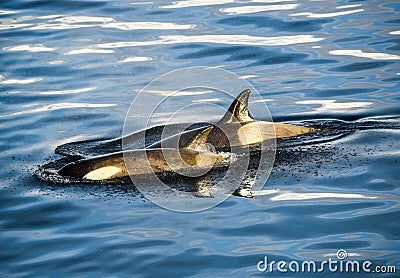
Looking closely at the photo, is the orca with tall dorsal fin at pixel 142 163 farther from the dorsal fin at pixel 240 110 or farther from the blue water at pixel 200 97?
the dorsal fin at pixel 240 110

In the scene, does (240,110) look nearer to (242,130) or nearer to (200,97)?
(242,130)

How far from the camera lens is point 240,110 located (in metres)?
8.39

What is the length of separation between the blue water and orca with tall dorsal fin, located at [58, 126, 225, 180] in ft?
0.71

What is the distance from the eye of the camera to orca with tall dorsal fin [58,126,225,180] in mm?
7418

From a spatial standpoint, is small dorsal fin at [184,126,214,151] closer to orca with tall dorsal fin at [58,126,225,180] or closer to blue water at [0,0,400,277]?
orca with tall dorsal fin at [58,126,225,180]

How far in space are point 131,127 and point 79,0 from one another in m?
8.69

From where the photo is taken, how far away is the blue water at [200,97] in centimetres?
595

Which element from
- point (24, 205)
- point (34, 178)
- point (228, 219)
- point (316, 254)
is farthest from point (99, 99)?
point (316, 254)

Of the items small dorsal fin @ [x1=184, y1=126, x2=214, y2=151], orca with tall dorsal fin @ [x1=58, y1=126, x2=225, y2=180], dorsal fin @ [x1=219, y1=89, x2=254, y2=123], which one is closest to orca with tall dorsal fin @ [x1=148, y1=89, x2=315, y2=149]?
dorsal fin @ [x1=219, y1=89, x2=254, y2=123]

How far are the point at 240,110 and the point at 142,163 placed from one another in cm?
145

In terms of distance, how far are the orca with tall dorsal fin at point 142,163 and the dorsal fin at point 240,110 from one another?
760 millimetres

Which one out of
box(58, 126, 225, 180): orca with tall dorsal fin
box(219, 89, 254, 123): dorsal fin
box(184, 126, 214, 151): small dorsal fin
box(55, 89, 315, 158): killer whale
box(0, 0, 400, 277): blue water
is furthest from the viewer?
box(219, 89, 254, 123): dorsal fin

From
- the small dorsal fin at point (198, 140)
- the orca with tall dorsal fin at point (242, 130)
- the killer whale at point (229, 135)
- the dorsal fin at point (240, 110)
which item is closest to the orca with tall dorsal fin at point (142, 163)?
the small dorsal fin at point (198, 140)

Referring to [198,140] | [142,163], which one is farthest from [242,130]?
[142,163]
